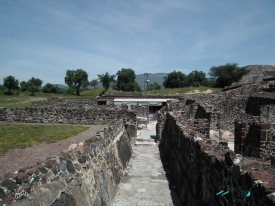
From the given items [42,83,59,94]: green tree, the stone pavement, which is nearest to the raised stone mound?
the stone pavement

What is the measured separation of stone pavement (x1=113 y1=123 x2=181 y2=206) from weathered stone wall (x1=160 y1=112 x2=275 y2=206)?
23.0 inches

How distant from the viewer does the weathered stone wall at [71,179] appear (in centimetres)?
352

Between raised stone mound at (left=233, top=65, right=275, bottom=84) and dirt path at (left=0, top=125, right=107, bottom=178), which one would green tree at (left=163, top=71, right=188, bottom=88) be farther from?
dirt path at (left=0, top=125, right=107, bottom=178)

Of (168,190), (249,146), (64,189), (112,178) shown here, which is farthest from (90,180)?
(249,146)

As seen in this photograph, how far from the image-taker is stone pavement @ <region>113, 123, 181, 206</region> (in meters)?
6.85

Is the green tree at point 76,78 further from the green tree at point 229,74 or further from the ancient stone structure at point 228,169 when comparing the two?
the ancient stone structure at point 228,169

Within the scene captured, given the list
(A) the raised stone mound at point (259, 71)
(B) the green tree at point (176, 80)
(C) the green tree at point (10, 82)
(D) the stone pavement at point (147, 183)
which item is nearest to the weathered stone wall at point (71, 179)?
(D) the stone pavement at point (147, 183)

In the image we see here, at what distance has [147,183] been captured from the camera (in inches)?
320

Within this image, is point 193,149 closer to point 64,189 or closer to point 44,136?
point 64,189

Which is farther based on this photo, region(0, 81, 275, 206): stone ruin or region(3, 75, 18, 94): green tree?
region(3, 75, 18, 94): green tree

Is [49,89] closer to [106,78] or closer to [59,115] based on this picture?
[106,78]

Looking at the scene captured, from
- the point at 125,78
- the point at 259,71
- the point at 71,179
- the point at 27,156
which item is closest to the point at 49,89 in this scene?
the point at 125,78

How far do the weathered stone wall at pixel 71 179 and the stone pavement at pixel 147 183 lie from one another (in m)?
0.38

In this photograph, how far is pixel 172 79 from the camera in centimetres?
7844
